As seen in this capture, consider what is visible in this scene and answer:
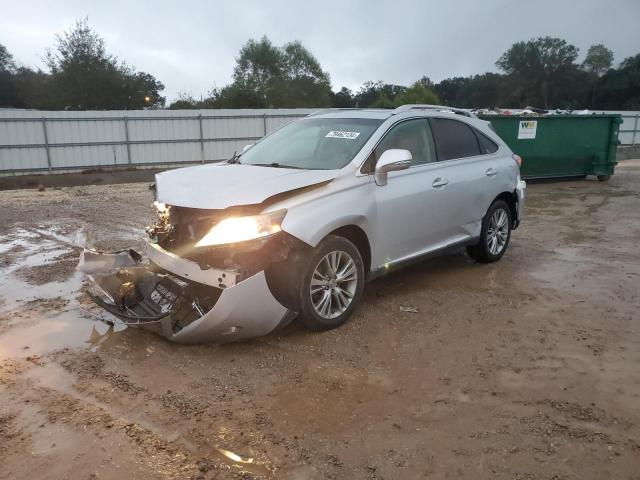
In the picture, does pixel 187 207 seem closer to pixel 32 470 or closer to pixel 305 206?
pixel 305 206

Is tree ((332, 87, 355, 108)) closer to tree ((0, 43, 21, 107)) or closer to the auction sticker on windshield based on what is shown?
tree ((0, 43, 21, 107))

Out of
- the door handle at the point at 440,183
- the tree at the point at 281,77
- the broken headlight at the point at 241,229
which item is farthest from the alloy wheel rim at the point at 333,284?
the tree at the point at 281,77

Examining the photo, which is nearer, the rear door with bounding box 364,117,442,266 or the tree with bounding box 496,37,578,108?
the rear door with bounding box 364,117,442,266

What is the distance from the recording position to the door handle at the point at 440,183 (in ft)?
16.8

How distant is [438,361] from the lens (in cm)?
384

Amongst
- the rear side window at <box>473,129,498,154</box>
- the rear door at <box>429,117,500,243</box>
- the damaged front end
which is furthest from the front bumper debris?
the rear side window at <box>473,129,498,154</box>

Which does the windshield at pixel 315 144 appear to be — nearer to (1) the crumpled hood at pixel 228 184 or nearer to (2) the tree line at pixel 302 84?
(1) the crumpled hood at pixel 228 184

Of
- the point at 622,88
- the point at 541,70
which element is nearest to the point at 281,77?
the point at 622,88

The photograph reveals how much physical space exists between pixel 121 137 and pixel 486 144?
635 inches

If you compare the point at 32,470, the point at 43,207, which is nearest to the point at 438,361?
the point at 32,470

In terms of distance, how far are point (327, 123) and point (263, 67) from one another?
67467 millimetres

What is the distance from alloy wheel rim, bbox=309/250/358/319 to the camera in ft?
13.4

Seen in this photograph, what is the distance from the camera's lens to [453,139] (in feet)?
18.5

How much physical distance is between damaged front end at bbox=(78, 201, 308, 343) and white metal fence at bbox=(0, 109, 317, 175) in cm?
1604
